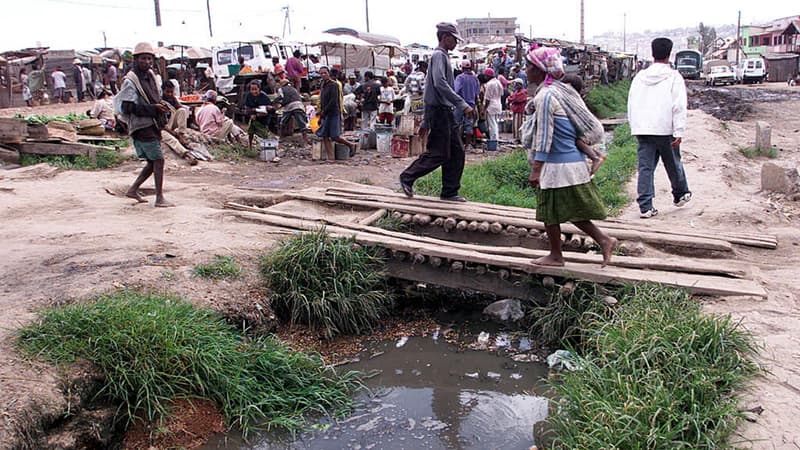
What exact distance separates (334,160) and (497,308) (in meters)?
6.95

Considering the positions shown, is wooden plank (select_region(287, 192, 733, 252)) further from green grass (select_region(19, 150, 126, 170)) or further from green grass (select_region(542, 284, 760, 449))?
green grass (select_region(19, 150, 126, 170))

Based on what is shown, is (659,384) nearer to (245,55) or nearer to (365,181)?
(365,181)

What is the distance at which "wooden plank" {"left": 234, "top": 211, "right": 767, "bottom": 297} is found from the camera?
4.31m

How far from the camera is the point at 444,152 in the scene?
6539 mm

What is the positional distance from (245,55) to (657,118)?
18.5 meters

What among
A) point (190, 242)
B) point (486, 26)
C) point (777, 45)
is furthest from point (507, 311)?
point (486, 26)

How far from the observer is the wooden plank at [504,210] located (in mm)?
5465

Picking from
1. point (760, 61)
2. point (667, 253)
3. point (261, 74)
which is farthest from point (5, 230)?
point (760, 61)

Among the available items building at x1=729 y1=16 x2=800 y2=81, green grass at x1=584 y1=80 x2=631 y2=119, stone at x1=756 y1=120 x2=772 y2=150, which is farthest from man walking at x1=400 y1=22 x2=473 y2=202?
building at x1=729 y1=16 x2=800 y2=81

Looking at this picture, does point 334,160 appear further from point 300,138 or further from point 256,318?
point 256,318

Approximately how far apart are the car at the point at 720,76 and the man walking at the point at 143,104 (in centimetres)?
4282

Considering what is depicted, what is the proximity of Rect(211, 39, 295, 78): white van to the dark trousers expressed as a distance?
1666 cm

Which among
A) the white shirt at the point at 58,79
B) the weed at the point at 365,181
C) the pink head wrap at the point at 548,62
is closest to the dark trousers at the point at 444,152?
the pink head wrap at the point at 548,62

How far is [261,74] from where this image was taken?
48.9 ft
